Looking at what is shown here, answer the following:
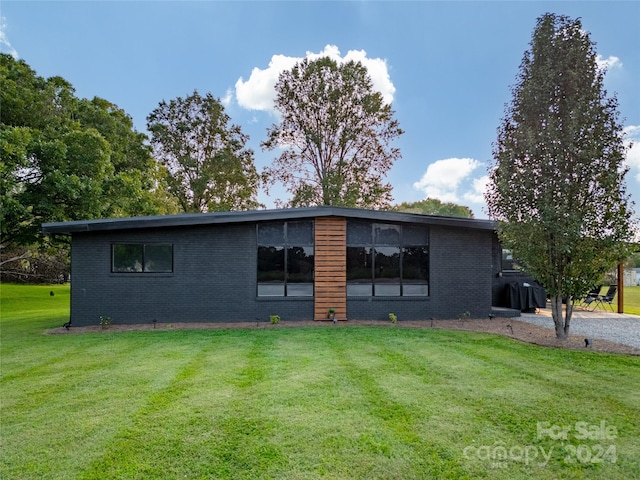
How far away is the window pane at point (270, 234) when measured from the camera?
380 inches

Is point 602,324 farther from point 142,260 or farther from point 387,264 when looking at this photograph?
point 142,260

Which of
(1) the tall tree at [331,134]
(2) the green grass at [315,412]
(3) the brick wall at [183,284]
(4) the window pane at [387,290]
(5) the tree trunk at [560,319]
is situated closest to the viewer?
(2) the green grass at [315,412]

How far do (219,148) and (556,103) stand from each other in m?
19.7

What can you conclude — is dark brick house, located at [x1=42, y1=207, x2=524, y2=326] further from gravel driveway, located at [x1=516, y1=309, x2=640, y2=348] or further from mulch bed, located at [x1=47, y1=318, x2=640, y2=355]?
gravel driveway, located at [x1=516, y1=309, x2=640, y2=348]

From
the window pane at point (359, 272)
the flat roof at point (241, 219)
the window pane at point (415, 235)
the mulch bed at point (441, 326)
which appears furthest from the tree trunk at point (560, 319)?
the window pane at point (359, 272)

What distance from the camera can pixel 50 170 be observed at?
13.0 metres

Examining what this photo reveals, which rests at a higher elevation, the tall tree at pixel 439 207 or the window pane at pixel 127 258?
the tall tree at pixel 439 207

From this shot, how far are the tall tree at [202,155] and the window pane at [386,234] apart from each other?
14441 millimetres

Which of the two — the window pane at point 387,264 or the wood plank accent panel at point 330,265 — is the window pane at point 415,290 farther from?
the wood plank accent panel at point 330,265

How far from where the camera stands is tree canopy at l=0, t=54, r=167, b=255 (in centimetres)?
1221

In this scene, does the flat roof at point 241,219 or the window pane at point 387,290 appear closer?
the flat roof at point 241,219

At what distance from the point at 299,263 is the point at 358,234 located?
1.68 m

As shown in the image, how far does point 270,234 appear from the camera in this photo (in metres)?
9.68

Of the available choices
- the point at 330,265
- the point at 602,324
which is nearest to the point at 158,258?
the point at 330,265
